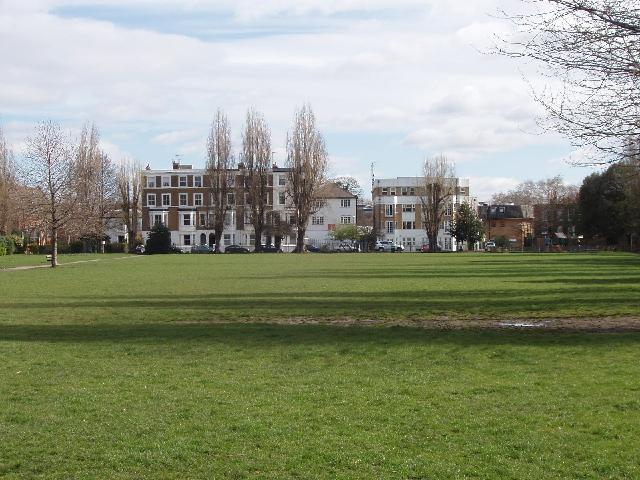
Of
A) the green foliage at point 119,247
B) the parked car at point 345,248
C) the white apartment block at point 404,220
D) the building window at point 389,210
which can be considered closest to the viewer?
the green foliage at point 119,247

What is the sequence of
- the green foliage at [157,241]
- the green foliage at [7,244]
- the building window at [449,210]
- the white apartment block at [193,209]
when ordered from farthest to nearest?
the white apartment block at [193,209]
the building window at [449,210]
the green foliage at [157,241]
the green foliage at [7,244]

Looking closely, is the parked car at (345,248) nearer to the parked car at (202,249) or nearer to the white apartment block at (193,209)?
the white apartment block at (193,209)

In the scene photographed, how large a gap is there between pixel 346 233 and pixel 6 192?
154 ft

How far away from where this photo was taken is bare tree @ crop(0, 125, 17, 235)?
243 feet

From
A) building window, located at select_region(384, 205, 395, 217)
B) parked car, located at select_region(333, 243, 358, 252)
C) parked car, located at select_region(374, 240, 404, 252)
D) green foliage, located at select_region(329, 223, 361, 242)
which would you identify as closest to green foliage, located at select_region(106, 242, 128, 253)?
parked car, located at select_region(333, 243, 358, 252)

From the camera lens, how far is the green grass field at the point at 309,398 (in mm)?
6402

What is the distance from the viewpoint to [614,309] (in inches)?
761

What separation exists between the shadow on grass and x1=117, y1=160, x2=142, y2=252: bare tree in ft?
254

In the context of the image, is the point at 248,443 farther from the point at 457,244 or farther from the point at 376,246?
the point at 457,244

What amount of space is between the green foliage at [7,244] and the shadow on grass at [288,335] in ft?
193

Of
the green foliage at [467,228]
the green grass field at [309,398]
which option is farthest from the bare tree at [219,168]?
the green grass field at [309,398]

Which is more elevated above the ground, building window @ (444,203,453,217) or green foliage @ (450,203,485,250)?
building window @ (444,203,453,217)

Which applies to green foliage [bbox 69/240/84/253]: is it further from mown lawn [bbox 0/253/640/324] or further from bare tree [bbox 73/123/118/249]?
mown lawn [bbox 0/253/640/324]

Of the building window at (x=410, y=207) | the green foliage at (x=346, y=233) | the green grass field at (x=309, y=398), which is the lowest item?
the green grass field at (x=309, y=398)
